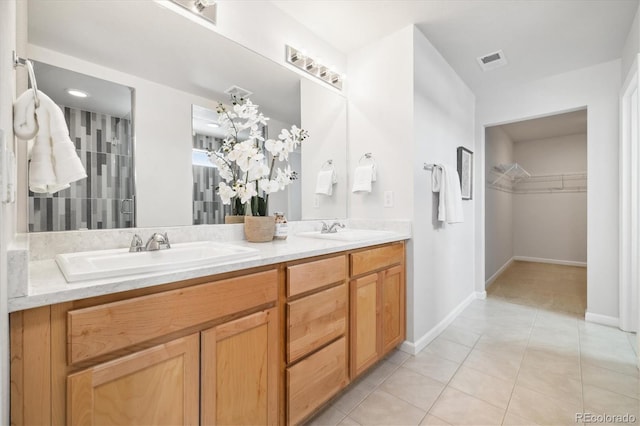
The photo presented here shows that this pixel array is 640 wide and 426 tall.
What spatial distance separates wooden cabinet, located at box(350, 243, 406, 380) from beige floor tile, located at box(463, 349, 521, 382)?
1.62ft

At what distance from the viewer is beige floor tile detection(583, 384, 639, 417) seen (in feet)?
4.93

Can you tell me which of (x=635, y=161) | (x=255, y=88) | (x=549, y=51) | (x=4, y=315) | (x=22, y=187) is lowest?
(x=4, y=315)

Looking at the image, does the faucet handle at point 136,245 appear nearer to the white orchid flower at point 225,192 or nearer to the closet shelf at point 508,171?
the white orchid flower at point 225,192

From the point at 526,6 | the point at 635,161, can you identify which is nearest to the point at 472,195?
the point at 635,161

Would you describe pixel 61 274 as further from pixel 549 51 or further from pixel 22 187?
pixel 549 51

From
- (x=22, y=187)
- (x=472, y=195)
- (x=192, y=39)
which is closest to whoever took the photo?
(x=22, y=187)

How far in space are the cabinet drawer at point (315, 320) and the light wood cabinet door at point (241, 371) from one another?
0.10 meters

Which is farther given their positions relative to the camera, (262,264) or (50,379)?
(262,264)

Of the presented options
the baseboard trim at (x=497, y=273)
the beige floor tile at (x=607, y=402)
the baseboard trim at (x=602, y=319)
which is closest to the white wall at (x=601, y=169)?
the baseboard trim at (x=602, y=319)

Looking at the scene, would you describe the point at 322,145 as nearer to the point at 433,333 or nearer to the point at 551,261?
the point at 433,333

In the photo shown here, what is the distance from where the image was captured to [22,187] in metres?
1.06

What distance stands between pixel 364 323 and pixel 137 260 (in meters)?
1.22

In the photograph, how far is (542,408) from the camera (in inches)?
59.6

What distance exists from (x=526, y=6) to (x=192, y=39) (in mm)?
2170
